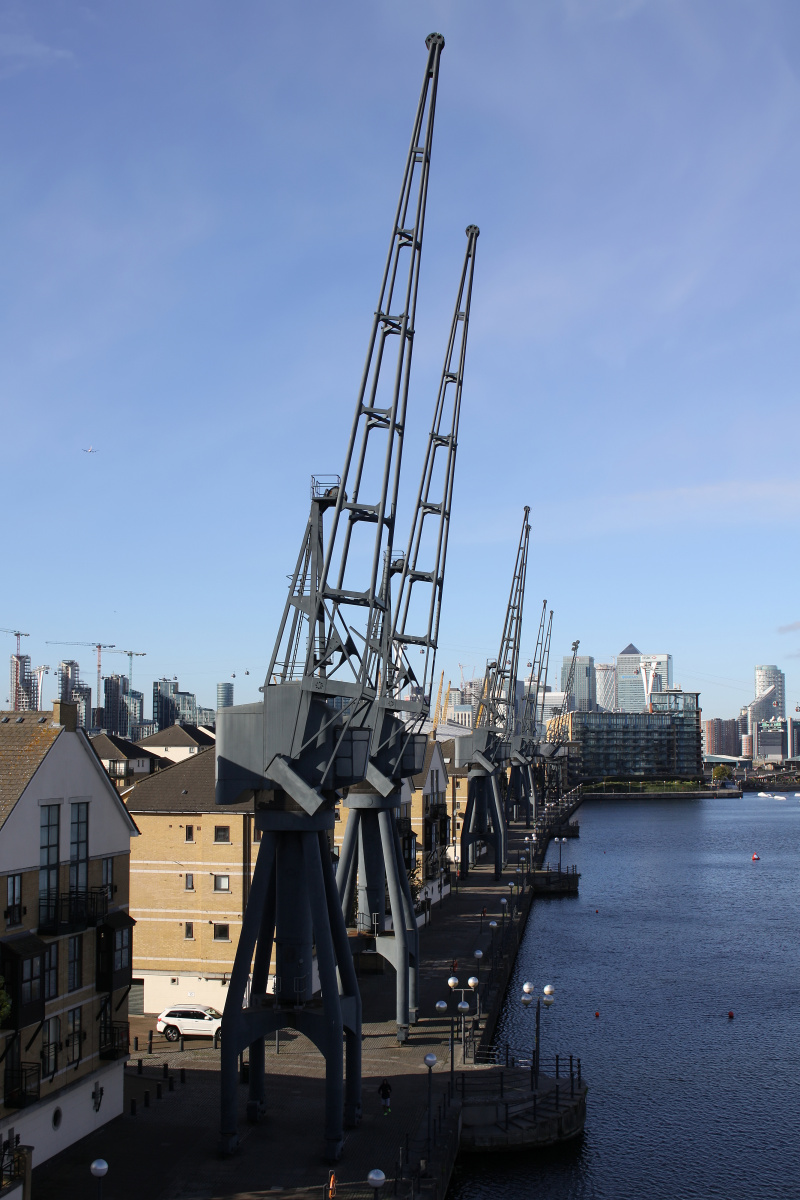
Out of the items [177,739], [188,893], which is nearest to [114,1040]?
[188,893]

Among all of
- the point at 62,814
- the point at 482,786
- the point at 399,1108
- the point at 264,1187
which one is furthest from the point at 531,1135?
the point at 482,786

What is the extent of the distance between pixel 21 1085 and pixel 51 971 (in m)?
3.76

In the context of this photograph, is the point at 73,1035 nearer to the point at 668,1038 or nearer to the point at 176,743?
the point at 668,1038

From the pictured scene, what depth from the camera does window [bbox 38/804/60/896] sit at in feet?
114

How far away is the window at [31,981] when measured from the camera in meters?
32.2

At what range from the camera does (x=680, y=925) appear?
92.9 metres

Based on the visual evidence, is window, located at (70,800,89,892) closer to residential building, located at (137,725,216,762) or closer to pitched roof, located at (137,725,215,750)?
residential building, located at (137,725,216,762)

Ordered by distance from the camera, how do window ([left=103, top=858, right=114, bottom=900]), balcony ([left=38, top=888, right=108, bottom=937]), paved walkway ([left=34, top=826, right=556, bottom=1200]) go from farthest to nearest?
window ([left=103, top=858, right=114, bottom=900]) → balcony ([left=38, top=888, right=108, bottom=937]) → paved walkway ([left=34, top=826, right=556, bottom=1200])

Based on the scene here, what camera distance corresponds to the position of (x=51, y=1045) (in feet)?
112

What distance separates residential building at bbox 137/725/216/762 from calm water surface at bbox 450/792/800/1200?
70838mm

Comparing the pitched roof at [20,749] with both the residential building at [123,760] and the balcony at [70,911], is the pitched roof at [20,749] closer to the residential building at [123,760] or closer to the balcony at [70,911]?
the balcony at [70,911]

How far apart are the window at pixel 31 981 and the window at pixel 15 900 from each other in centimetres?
132

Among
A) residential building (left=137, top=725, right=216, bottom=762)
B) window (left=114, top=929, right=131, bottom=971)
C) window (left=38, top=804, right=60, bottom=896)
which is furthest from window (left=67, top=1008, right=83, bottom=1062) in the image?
Result: residential building (left=137, top=725, right=216, bottom=762)

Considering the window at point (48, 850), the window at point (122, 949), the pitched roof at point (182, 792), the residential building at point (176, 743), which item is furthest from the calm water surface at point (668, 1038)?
the residential building at point (176, 743)
